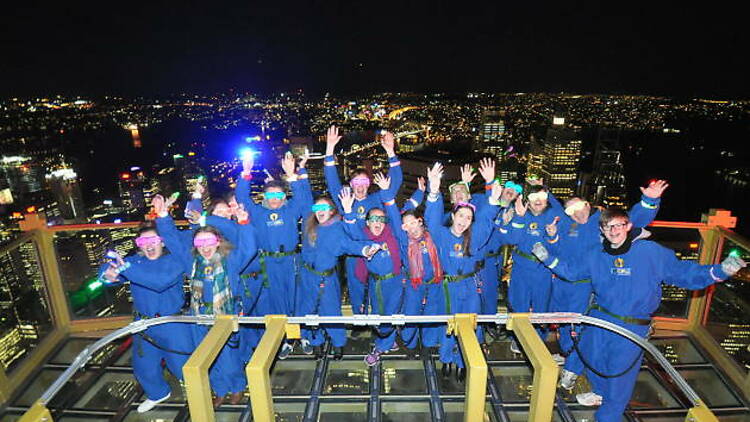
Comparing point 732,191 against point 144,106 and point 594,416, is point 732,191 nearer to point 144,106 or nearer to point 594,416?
point 594,416

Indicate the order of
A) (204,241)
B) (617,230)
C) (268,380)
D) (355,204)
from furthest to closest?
(355,204) < (204,241) < (617,230) < (268,380)

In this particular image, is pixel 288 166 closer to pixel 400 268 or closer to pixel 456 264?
pixel 400 268

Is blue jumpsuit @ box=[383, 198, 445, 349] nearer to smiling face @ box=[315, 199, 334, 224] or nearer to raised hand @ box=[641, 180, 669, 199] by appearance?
smiling face @ box=[315, 199, 334, 224]

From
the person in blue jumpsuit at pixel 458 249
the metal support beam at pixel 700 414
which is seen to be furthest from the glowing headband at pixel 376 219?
the metal support beam at pixel 700 414

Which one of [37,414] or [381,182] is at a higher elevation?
[381,182]

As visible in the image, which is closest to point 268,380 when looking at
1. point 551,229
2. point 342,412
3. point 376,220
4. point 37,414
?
point 37,414

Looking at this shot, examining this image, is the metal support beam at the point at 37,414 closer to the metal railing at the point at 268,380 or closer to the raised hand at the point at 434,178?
the metal railing at the point at 268,380
